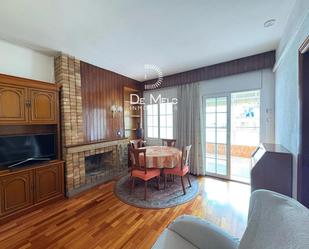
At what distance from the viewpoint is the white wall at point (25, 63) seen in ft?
8.25

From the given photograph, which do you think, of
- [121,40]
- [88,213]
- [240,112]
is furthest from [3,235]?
[240,112]

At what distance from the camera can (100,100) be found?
150 inches

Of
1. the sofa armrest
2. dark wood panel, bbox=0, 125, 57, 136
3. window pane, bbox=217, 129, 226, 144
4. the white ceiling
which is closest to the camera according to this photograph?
the sofa armrest

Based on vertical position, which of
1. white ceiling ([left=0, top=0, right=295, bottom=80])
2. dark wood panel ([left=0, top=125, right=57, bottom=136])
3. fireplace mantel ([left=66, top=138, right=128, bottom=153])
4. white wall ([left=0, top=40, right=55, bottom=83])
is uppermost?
white ceiling ([left=0, top=0, right=295, bottom=80])

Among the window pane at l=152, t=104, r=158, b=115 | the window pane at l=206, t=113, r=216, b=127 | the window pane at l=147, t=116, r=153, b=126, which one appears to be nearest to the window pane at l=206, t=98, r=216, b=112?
the window pane at l=206, t=113, r=216, b=127

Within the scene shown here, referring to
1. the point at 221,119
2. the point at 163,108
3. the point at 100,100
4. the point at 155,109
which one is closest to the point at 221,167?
the point at 221,119

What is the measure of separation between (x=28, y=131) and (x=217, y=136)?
12.9 ft

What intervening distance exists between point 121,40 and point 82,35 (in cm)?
58

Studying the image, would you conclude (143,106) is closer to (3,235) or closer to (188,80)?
(188,80)

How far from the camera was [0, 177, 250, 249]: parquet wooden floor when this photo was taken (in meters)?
1.88

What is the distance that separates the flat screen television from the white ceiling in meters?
1.57

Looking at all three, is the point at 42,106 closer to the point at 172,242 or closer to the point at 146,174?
the point at 146,174

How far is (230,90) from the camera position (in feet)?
11.8

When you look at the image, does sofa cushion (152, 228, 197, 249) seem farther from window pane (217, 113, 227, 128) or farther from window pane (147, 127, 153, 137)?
window pane (147, 127, 153, 137)
